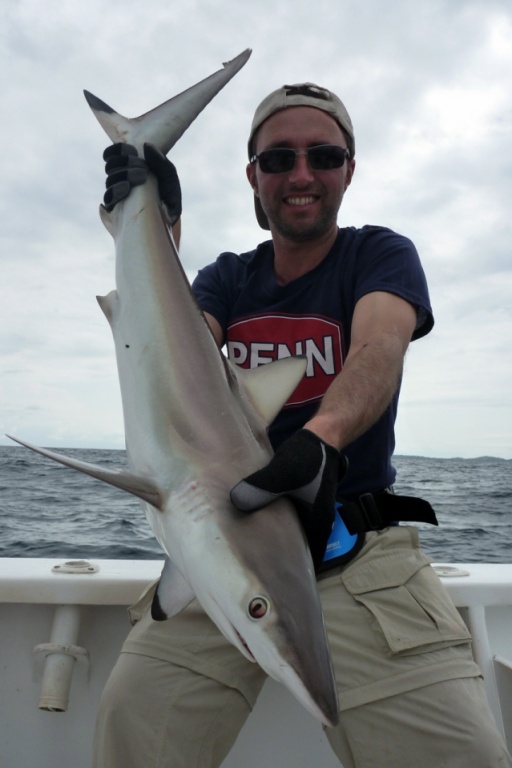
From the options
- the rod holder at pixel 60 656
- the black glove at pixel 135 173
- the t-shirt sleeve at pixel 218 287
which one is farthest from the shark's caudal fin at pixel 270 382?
the rod holder at pixel 60 656

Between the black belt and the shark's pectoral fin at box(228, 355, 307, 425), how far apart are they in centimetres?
53

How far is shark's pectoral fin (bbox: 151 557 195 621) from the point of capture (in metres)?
1.86

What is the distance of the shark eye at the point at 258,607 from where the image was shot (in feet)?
5.03

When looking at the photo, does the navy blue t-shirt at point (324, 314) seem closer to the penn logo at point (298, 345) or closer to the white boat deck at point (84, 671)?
the penn logo at point (298, 345)

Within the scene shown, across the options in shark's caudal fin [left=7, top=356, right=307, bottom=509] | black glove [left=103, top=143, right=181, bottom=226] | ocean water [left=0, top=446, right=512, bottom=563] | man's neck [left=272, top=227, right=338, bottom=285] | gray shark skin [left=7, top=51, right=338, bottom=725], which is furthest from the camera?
ocean water [left=0, top=446, right=512, bottom=563]

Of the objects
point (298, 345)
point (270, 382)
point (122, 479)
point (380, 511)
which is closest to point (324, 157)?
point (298, 345)

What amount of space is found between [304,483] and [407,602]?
0.72 metres

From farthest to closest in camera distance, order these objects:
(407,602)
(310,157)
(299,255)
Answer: (299,255), (310,157), (407,602)

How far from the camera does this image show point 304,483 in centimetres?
173

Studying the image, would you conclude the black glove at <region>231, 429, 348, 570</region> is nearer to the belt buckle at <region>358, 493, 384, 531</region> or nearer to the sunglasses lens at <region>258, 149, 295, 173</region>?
the belt buckle at <region>358, 493, 384, 531</region>

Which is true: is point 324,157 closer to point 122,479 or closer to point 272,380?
point 272,380

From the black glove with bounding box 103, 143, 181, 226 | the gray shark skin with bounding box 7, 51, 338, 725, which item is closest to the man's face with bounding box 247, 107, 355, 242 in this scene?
the black glove with bounding box 103, 143, 181, 226

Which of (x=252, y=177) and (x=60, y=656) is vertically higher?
(x=252, y=177)

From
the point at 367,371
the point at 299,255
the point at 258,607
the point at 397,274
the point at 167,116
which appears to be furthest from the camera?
the point at 299,255
